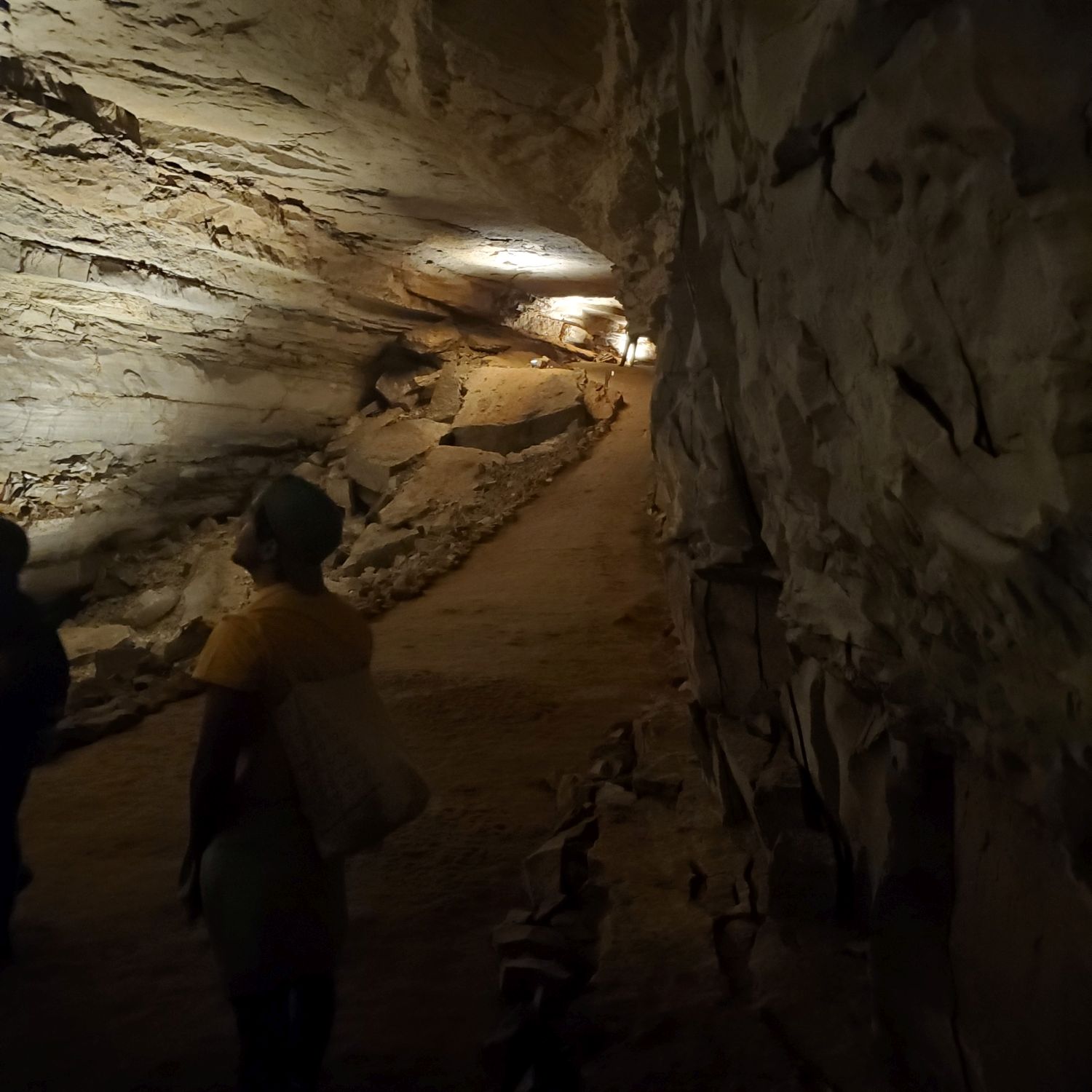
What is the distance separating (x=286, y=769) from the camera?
1678mm

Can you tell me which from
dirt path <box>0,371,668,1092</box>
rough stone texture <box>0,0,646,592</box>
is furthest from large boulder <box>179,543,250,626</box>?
dirt path <box>0,371,668,1092</box>

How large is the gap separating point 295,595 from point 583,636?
434 cm

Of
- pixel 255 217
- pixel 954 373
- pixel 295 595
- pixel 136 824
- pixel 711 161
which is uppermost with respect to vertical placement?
pixel 255 217

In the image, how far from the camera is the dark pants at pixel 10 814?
2506 mm

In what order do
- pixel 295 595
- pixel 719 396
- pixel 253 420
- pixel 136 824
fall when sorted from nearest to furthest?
pixel 295 595
pixel 719 396
pixel 136 824
pixel 253 420

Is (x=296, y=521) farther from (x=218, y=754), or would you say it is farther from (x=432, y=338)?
(x=432, y=338)

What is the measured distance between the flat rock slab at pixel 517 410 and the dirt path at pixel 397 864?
4.16 meters

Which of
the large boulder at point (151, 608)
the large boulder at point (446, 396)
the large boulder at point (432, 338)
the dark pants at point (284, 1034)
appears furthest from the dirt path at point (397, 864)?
the large boulder at point (432, 338)

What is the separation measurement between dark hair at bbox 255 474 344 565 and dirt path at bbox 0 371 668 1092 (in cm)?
139

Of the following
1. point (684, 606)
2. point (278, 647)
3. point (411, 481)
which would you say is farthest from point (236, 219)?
point (278, 647)

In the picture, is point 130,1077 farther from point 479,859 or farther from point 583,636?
point 583,636

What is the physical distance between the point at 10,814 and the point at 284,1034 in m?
1.38

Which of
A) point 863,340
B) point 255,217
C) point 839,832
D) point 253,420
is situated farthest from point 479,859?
point 253,420

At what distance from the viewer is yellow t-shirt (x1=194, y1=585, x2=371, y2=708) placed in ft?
5.34
